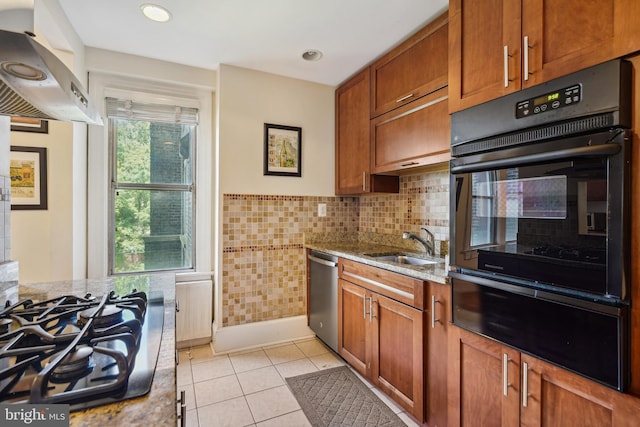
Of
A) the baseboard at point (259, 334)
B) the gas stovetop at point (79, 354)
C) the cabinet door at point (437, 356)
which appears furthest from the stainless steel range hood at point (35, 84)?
the baseboard at point (259, 334)

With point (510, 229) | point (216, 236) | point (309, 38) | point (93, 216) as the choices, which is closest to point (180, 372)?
point (216, 236)

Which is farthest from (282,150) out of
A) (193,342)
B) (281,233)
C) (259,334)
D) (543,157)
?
(543,157)

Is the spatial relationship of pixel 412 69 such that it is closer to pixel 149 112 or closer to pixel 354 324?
pixel 354 324

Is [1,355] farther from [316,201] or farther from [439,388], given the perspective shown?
[316,201]

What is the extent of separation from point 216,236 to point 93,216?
93cm

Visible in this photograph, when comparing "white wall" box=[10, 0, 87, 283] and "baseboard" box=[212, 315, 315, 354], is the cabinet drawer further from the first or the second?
"white wall" box=[10, 0, 87, 283]

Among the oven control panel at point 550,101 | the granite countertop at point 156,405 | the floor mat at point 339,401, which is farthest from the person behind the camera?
the floor mat at point 339,401

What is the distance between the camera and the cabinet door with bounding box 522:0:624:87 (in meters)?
0.96

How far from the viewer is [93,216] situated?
2.40 metres

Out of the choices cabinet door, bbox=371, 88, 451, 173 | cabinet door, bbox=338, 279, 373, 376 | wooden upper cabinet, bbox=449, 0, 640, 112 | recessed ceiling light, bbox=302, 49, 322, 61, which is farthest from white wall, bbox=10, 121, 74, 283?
wooden upper cabinet, bbox=449, 0, 640, 112

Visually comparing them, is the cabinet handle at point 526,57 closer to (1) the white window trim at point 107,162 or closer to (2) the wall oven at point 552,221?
(2) the wall oven at point 552,221

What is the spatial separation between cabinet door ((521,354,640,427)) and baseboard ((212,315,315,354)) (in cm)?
193

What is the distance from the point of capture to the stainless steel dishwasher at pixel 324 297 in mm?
2422

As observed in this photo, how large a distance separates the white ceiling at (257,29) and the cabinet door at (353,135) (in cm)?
20
